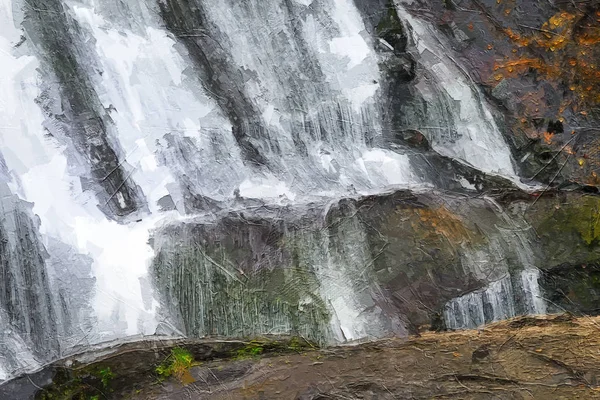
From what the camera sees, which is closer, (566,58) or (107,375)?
(566,58)

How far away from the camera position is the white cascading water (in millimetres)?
2000

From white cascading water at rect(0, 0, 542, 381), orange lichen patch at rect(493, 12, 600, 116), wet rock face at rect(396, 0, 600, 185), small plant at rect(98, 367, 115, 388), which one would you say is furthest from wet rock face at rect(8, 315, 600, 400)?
orange lichen patch at rect(493, 12, 600, 116)

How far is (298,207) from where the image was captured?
2074mm

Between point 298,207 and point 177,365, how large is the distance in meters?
0.89

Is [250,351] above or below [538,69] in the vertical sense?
below

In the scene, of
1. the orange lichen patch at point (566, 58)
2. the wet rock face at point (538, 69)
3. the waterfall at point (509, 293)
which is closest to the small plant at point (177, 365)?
the waterfall at point (509, 293)

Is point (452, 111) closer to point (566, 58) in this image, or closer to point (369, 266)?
point (566, 58)

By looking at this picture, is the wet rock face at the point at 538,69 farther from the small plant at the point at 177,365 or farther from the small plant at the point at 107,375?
the small plant at the point at 107,375

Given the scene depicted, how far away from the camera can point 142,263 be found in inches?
80.7

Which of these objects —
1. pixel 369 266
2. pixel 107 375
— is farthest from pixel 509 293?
pixel 107 375

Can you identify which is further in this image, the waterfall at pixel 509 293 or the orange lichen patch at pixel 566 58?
the waterfall at pixel 509 293

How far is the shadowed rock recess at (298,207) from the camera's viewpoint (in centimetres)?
200

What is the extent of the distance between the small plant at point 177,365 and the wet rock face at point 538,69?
1704 mm

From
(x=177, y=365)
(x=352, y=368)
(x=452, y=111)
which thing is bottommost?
(x=352, y=368)
